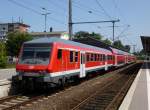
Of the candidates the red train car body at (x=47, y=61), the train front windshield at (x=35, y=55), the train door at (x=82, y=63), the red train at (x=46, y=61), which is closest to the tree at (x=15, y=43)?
the train door at (x=82, y=63)

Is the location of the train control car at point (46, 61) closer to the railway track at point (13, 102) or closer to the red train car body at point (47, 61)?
the red train car body at point (47, 61)

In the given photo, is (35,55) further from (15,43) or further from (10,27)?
(10,27)

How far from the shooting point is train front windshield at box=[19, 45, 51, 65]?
15891 mm

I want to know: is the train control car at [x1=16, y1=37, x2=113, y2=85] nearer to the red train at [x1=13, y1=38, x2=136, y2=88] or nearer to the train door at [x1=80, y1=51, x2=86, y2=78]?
the red train at [x1=13, y1=38, x2=136, y2=88]

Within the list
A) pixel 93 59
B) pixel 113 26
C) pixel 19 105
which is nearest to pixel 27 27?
pixel 113 26

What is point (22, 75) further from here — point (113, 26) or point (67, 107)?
point (113, 26)

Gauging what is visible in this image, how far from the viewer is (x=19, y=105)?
12867 mm

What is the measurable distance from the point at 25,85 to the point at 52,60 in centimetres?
189

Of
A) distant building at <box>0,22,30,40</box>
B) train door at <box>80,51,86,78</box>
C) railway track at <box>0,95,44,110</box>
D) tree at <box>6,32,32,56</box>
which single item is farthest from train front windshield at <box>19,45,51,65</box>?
distant building at <box>0,22,30,40</box>

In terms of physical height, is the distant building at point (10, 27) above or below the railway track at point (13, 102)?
above

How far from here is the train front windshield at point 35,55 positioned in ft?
52.1

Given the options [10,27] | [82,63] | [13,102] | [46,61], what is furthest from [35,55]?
[10,27]

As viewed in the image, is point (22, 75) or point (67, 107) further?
point (22, 75)

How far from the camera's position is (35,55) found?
53.6ft
